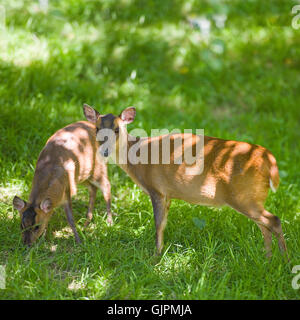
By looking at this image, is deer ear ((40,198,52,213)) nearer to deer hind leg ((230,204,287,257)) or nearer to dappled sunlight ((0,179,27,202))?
dappled sunlight ((0,179,27,202))

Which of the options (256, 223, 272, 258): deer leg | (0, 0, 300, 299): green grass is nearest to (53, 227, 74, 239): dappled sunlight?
(0, 0, 300, 299): green grass

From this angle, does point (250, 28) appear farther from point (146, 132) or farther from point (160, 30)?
point (146, 132)

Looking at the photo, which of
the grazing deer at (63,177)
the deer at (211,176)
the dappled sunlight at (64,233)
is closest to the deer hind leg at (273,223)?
the deer at (211,176)

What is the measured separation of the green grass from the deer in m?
0.37

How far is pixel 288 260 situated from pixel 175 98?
13.3ft

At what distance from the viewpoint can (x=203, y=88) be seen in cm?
844

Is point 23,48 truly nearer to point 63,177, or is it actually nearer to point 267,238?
point 63,177

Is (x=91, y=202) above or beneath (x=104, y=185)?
beneath

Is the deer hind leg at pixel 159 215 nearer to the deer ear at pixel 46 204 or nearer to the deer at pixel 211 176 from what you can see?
the deer at pixel 211 176

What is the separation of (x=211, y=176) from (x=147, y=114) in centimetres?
289

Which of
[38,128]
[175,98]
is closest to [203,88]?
[175,98]

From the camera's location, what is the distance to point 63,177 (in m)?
5.28

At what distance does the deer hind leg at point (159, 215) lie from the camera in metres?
5.06

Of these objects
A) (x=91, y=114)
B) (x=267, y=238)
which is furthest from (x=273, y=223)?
(x=91, y=114)
